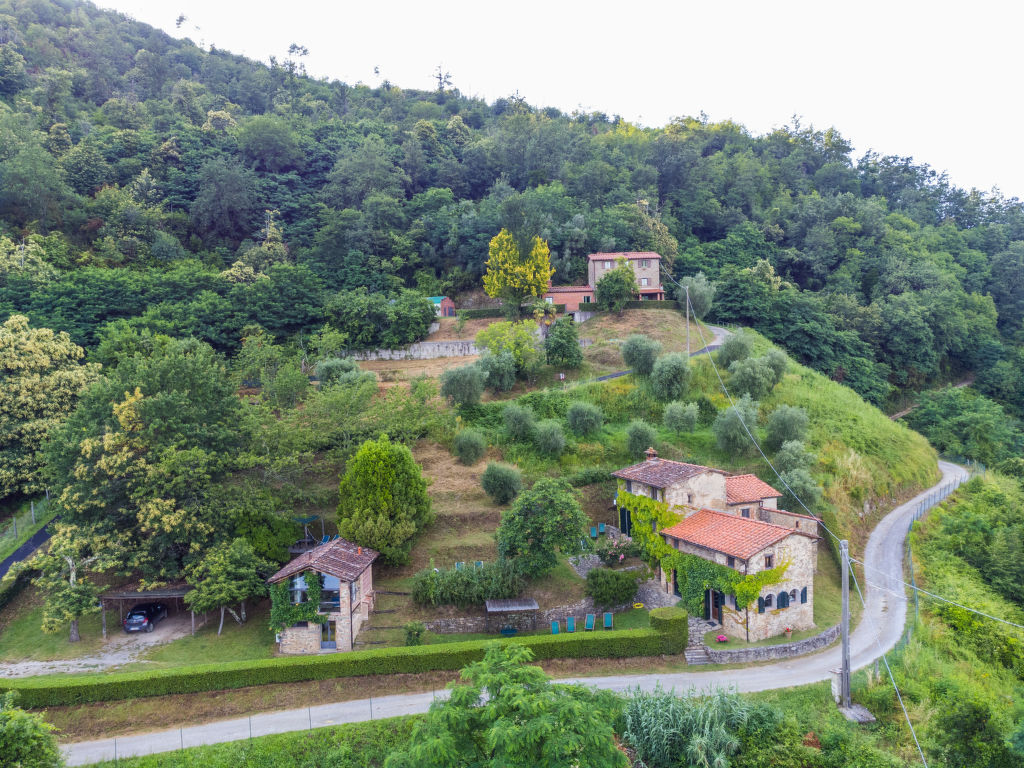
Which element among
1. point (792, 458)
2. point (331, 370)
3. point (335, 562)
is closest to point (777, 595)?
point (792, 458)

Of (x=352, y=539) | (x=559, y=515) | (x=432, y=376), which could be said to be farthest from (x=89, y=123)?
(x=559, y=515)

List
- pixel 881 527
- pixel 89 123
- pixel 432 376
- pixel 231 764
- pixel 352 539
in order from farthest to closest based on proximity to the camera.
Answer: pixel 89 123
pixel 432 376
pixel 881 527
pixel 352 539
pixel 231 764

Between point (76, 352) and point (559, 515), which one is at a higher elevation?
point (76, 352)

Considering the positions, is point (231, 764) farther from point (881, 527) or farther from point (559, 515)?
point (881, 527)

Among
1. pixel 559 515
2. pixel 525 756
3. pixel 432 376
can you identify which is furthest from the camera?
pixel 432 376

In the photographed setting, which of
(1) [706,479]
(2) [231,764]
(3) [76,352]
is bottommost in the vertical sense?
(2) [231,764]

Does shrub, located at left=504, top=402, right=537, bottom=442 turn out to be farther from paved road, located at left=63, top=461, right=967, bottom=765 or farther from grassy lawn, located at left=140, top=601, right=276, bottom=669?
paved road, located at left=63, top=461, right=967, bottom=765

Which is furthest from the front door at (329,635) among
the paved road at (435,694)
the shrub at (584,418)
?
the shrub at (584,418)

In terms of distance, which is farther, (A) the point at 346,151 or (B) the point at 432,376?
(A) the point at 346,151

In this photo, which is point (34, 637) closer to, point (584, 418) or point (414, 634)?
point (414, 634)
